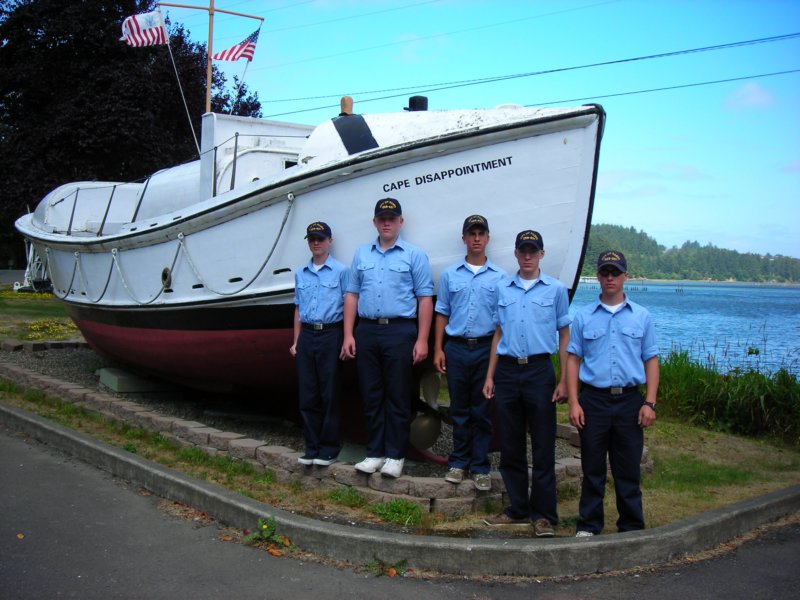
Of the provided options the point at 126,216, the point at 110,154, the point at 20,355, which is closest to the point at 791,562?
the point at 126,216

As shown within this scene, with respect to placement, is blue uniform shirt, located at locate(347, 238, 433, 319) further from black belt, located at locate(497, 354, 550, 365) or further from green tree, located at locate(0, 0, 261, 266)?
green tree, located at locate(0, 0, 261, 266)

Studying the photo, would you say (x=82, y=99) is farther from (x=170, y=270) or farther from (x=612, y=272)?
(x=612, y=272)

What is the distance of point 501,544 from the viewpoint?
4074 mm

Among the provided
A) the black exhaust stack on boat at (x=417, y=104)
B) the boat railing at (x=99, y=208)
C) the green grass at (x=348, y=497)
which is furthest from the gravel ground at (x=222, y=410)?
the black exhaust stack on boat at (x=417, y=104)

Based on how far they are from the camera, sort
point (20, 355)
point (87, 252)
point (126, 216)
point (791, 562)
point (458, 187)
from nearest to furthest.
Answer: point (791, 562), point (458, 187), point (87, 252), point (126, 216), point (20, 355)

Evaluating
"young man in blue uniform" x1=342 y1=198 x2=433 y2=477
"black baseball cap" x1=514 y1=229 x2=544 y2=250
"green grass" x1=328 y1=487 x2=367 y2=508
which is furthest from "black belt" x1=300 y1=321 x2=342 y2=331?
"black baseball cap" x1=514 y1=229 x2=544 y2=250

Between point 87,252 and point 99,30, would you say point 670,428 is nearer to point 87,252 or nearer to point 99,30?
point 87,252

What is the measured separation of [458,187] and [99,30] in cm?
1837

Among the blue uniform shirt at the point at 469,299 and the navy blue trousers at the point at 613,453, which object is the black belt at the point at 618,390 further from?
the blue uniform shirt at the point at 469,299

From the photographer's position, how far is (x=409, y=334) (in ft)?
16.7

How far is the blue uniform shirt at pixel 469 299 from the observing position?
4.88m

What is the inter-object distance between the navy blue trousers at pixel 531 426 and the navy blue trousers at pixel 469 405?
30 centimetres

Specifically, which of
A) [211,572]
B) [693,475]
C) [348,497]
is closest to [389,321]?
[348,497]

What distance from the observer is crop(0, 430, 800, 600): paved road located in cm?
379
